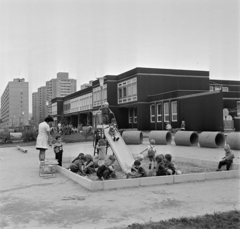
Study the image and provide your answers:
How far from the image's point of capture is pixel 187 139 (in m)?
21.9

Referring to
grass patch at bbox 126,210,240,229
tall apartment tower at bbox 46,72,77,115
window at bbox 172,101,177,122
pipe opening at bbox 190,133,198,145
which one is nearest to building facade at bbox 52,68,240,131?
window at bbox 172,101,177,122

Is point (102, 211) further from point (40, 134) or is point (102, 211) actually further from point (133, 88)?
point (133, 88)

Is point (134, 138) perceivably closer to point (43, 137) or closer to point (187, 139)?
point (187, 139)

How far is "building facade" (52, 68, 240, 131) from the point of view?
34.2 meters

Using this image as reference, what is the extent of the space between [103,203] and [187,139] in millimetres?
15988

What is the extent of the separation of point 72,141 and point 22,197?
69.2ft

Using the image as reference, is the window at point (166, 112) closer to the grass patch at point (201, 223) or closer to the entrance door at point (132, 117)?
the entrance door at point (132, 117)

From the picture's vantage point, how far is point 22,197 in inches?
294

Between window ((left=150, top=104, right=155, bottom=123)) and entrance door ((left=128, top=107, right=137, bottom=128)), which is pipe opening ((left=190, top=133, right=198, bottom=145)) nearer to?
window ((left=150, top=104, right=155, bottom=123))

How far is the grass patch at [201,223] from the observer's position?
4980 millimetres

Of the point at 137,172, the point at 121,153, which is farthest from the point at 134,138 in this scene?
the point at 137,172

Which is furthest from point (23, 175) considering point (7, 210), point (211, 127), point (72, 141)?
point (211, 127)

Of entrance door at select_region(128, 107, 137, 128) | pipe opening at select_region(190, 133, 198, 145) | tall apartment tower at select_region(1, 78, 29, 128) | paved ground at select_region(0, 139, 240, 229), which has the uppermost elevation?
tall apartment tower at select_region(1, 78, 29, 128)

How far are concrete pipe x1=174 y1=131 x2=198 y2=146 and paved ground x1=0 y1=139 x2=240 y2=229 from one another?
1282 cm
